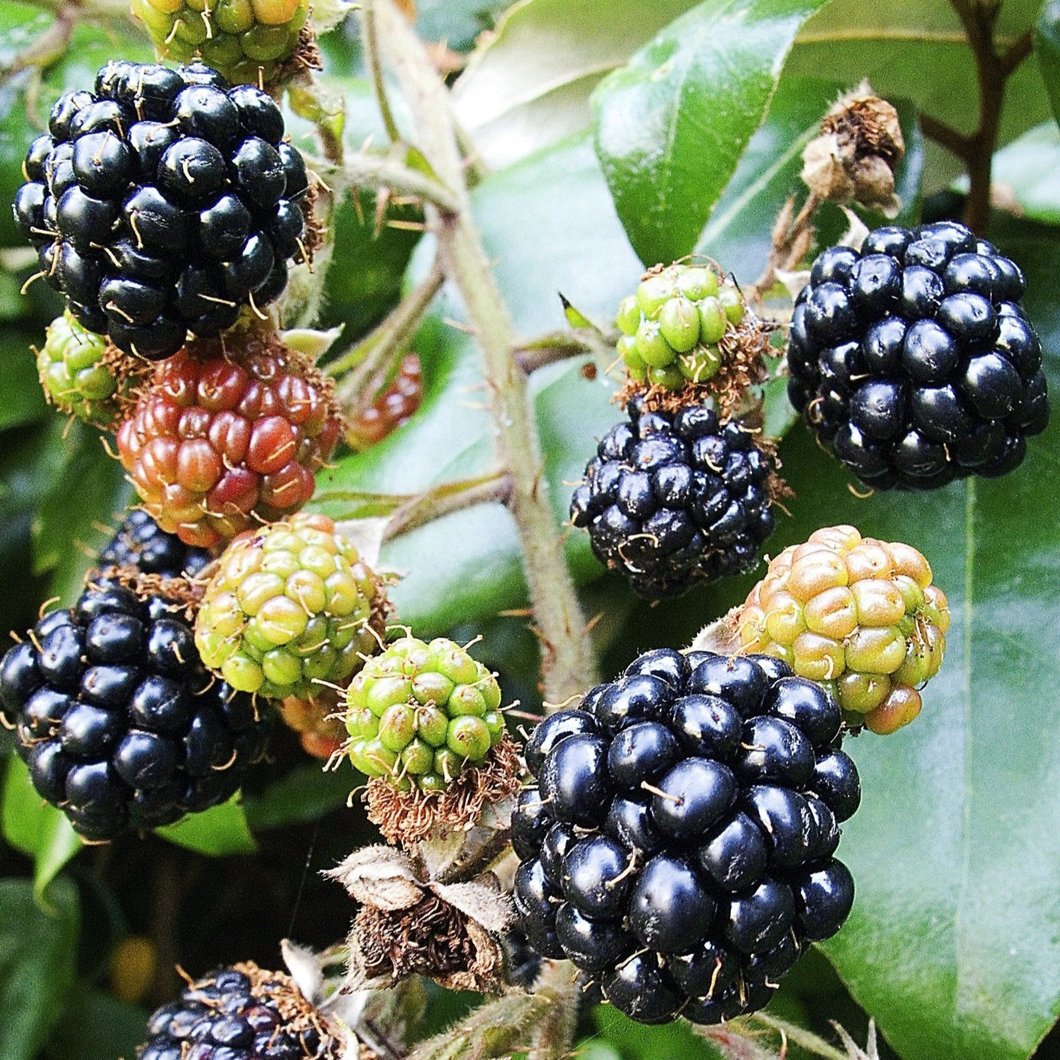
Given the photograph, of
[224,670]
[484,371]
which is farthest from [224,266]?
[484,371]

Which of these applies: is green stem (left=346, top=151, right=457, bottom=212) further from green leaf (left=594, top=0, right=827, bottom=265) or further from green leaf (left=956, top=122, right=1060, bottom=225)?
green leaf (left=956, top=122, right=1060, bottom=225)

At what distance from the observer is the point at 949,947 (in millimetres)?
1276

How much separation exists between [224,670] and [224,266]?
15.8 inches

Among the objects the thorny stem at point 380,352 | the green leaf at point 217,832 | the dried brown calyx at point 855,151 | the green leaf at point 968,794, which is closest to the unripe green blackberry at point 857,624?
the green leaf at point 968,794

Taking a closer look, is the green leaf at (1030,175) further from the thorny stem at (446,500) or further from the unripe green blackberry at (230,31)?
the unripe green blackberry at (230,31)

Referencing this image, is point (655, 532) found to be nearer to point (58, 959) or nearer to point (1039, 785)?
point (1039, 785)

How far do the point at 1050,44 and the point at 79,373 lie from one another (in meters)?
1.29

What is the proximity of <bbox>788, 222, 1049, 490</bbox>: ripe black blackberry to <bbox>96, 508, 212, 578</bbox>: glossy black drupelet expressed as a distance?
2.42 ft

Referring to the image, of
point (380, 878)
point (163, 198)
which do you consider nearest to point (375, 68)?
point (163, 198)

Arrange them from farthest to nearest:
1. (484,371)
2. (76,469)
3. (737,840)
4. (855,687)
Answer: (76,469) < (484,371) < (855,687) < (737,840)

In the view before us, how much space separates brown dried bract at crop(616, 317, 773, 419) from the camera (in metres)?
1.25

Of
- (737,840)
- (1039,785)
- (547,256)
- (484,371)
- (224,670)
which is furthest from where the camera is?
(547,256)

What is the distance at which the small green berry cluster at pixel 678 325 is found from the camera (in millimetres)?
1221

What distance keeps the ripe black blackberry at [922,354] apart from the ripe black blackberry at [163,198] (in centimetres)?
57
